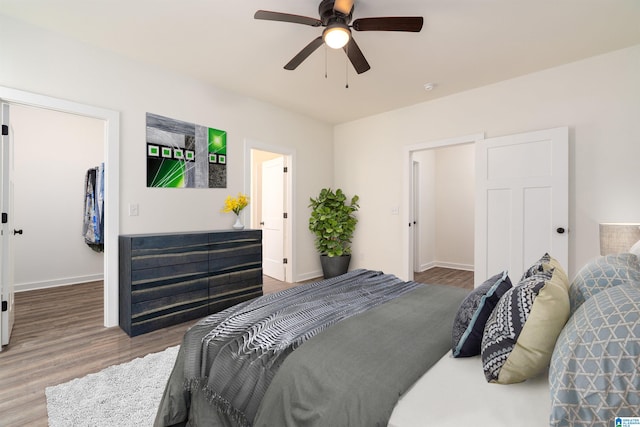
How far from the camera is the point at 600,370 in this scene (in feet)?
2.45

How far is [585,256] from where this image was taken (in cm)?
314

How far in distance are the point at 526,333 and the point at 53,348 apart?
11.0 feet

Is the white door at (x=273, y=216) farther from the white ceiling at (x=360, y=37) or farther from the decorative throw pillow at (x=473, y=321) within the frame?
the decorative throw pillow at (x=473, y=321)

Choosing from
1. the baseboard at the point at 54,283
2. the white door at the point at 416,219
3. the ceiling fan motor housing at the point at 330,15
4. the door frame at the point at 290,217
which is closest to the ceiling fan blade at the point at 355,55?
the ceiling fan motor housing at the point at 330,15

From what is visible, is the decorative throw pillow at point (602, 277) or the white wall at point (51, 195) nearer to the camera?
the decorative throw pillow at point (602, 277)

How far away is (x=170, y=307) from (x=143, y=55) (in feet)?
8.36

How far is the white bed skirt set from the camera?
0.85 m

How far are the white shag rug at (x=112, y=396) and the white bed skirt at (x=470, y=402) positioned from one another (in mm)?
1489

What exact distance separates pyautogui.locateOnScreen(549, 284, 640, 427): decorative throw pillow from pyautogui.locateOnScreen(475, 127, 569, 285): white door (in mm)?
2822

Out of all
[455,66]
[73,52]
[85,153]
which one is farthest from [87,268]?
[455,66]

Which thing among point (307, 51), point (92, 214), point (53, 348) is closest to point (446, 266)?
point (307, 51)

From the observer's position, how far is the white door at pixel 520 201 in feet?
10.3

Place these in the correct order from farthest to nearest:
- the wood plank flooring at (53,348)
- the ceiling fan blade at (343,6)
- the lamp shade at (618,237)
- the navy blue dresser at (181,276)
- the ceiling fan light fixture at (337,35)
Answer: the navy blue dresser at (181,276), the lamp shade at (618,237), the ceiling fan light fixture at (337,35), the ceiling fan blade at (343,6), the wood plank flooring at (53,348)

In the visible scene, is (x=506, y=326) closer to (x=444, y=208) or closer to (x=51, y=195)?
(x=444, y=208)
